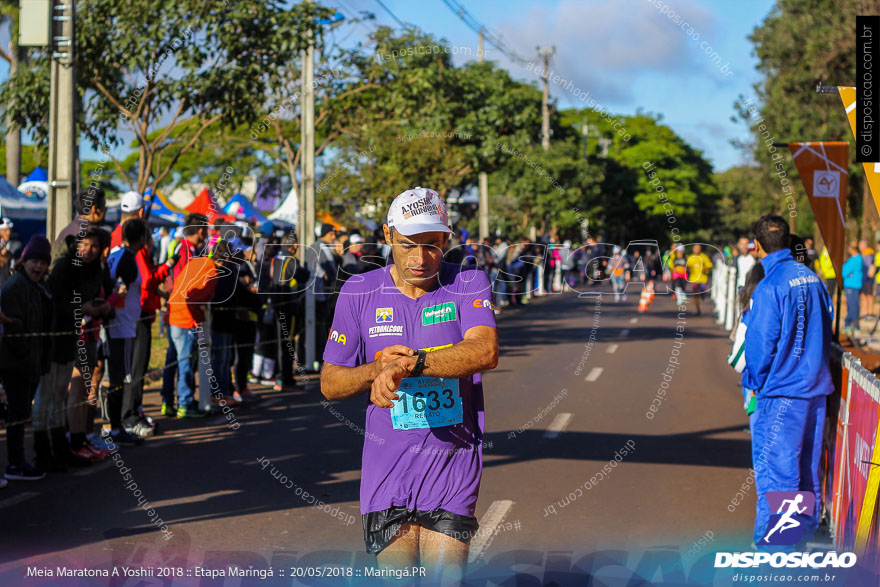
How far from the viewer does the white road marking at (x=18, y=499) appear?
6.86 m

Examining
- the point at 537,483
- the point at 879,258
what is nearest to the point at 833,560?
the point at 537,483

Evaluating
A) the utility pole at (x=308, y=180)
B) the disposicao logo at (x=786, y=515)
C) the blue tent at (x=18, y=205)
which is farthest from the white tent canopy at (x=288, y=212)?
the disposicao logo at (x=786, y=515)

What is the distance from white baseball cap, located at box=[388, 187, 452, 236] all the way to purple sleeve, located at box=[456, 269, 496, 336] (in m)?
0.21

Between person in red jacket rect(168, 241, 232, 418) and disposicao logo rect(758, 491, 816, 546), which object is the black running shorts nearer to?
disposicao logo rect(758, 491, 816, 546)

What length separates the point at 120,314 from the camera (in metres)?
9.05

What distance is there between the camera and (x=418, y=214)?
367 centimetres

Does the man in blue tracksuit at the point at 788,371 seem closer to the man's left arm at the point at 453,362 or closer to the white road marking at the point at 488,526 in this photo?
the white road marking at the point at 488,526

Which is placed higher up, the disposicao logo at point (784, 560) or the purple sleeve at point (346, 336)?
the purple sleeve at point (346, 336)

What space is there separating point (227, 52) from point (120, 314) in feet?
19.4

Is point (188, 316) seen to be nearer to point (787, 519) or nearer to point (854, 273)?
point (787, 519)

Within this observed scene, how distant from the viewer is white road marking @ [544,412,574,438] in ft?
32.6

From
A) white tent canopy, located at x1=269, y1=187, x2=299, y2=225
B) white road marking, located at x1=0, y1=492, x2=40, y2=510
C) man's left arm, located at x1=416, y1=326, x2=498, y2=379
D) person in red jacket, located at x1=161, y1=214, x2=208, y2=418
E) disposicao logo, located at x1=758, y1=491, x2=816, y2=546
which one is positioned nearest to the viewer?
man's left arm, located at x1=416, y1=326, x2=498, y2=379

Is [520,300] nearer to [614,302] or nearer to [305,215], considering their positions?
[614,302]

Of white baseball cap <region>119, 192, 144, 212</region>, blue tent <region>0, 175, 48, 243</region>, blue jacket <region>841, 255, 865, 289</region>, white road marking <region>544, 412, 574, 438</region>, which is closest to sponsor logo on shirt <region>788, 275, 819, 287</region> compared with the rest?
white road marking <region>544, 412, 574, 438</region>
